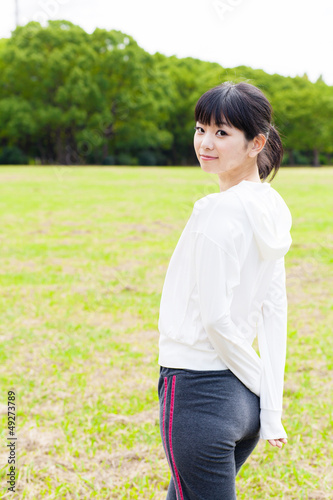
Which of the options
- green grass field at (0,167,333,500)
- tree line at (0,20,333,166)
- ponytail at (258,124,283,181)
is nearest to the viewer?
ponytail at (258,124,283,181)

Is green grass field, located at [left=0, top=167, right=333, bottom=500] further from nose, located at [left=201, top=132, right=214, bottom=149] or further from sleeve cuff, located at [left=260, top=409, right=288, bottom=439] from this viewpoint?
nose, located at [left=201, top=132, right=214, bottom=149]

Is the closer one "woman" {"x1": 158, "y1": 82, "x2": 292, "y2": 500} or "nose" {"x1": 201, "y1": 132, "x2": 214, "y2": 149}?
"woman" {"x1": 158, "y1": 82, "x2": 292, "y2": 500}

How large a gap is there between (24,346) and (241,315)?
327 cm

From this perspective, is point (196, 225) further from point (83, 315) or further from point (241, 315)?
point (83, 315)

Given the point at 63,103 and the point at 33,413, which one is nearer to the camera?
the point at 33,413

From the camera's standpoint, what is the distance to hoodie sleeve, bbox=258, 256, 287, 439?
142cm

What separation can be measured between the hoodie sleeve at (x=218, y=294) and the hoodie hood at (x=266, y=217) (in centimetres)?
11

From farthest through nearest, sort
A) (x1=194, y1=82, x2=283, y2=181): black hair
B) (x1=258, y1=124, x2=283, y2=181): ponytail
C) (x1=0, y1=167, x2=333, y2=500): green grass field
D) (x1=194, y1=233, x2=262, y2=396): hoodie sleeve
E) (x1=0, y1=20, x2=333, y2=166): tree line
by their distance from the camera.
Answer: (x1=0, y1=20, x2=333, y2=166): tree line < (x1=0, y1=167, x2=333, y2=500): green grass field < (x1=258, y1=124, x2=283, y2=181): ponytail < (x1=194, y1=82, x2=283, y2=181): black hair < (x1=194, y1=233, x2=262, y2=396): hoodie sleeve

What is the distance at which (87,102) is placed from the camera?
116 feet

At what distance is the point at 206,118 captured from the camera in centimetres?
138

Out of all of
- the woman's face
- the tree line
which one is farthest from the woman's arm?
the tree line

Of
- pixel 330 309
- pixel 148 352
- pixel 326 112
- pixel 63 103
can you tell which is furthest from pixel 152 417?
pixel 326 112

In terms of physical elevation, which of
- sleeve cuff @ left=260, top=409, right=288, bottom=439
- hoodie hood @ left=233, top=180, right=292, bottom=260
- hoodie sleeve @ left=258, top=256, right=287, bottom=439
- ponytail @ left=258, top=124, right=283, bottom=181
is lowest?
sleeve cuff @ left=260, top=409, right=288, bottom=439

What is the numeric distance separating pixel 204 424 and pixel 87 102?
119ft
